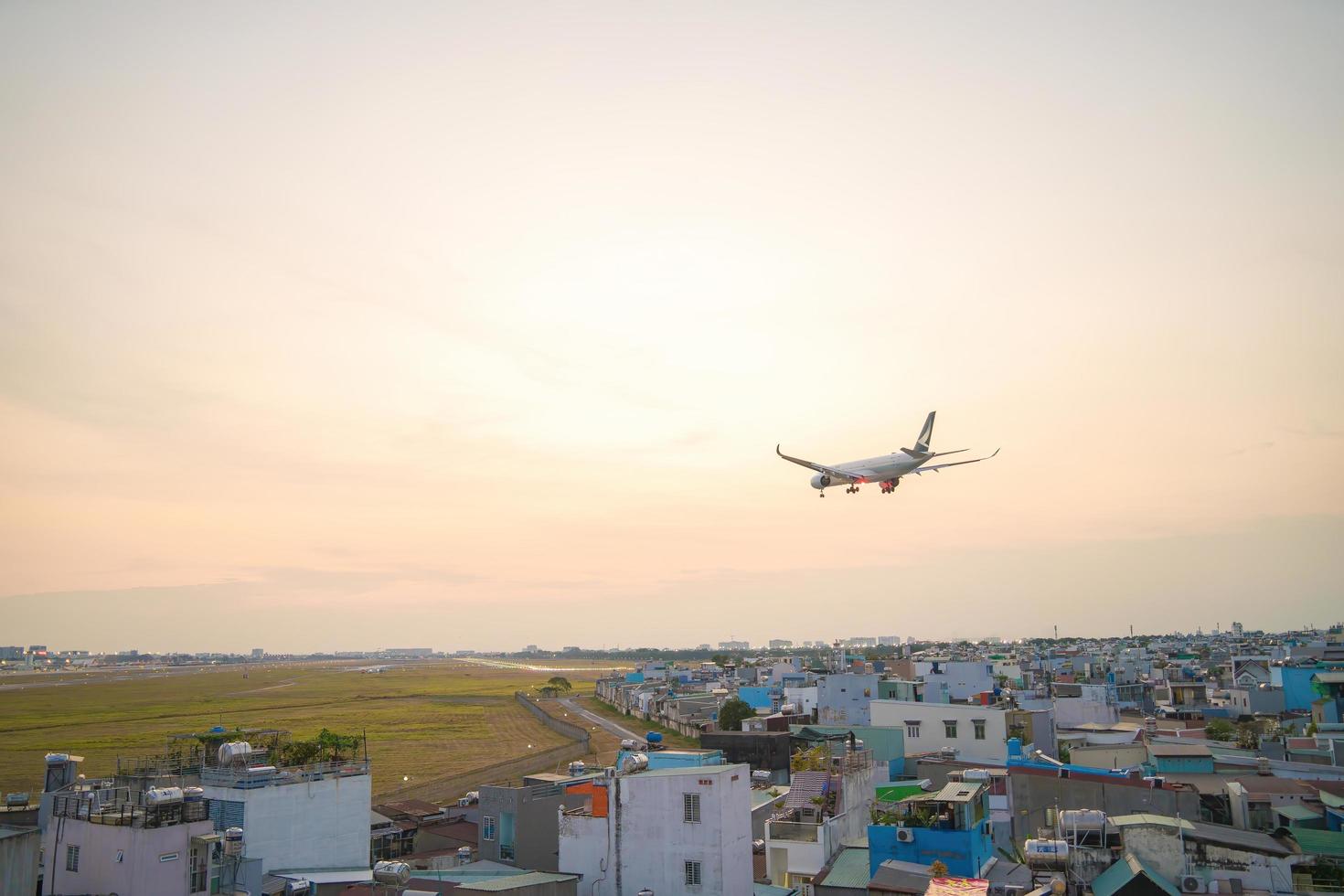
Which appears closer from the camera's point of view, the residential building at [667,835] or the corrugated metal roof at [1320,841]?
the residential building at [667,835]

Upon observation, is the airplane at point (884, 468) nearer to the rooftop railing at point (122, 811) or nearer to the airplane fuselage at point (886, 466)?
the airplane fuselage at point (886, 466)

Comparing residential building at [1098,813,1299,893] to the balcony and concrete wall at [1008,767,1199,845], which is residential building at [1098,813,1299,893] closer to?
concrete wall at [1008,767,1199,845]

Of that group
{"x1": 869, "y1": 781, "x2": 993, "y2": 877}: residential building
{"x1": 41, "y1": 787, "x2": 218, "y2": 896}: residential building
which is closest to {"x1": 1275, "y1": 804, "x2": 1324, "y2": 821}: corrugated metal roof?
{"x1": 869, "y1": 781, "x2": 993, "y2": 877}: residential building

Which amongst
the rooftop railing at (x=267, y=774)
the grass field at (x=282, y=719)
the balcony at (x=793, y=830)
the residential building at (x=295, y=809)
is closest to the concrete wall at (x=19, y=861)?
the residential building at (x=295, y=809)

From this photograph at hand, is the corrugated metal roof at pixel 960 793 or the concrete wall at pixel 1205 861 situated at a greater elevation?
the corrugated metal roof at pixel 960 793

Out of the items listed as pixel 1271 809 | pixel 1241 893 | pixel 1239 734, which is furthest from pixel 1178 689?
pixel 1241 893

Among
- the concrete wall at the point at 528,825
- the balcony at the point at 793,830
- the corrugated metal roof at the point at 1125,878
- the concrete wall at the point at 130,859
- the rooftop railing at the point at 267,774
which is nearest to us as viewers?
the corrugated metal roof at the point at 1125,878
